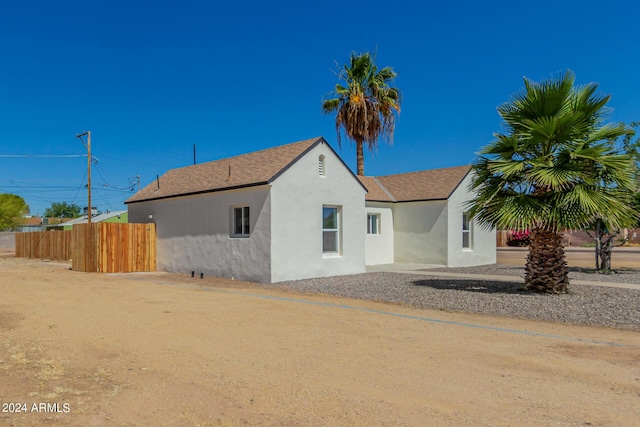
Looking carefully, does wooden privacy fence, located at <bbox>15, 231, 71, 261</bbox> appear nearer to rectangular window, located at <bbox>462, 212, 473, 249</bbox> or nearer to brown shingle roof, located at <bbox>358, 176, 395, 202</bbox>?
brown shingle roof, located at <bbox>358, 176, 395, 202</bbox>

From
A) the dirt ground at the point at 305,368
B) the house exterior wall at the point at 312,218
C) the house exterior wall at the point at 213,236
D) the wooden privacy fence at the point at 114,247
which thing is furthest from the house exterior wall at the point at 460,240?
the wooden privacy fence at the point at 114,247

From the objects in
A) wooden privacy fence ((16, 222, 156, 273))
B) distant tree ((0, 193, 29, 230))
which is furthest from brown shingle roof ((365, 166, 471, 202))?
distant tree ((0, 193, 29, 230))

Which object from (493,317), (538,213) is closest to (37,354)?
(493,317)

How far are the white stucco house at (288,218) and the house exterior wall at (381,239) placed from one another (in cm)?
6

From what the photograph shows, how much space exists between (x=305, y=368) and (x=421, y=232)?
1759 centimetres

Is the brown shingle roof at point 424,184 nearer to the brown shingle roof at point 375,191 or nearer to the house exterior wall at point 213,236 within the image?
the brown shingle roof at point 375,191

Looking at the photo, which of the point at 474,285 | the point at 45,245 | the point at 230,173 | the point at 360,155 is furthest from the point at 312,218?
the point at 45,245

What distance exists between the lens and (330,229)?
1697cm

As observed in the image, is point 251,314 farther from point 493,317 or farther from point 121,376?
point 493,317

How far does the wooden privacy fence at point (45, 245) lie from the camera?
2780 centimetres

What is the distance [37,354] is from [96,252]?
14106mm

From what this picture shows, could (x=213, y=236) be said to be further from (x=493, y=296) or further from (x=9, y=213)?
(x=9, y=213)

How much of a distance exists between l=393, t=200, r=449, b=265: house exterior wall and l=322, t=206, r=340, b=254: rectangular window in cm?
662

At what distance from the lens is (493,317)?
9.27m
